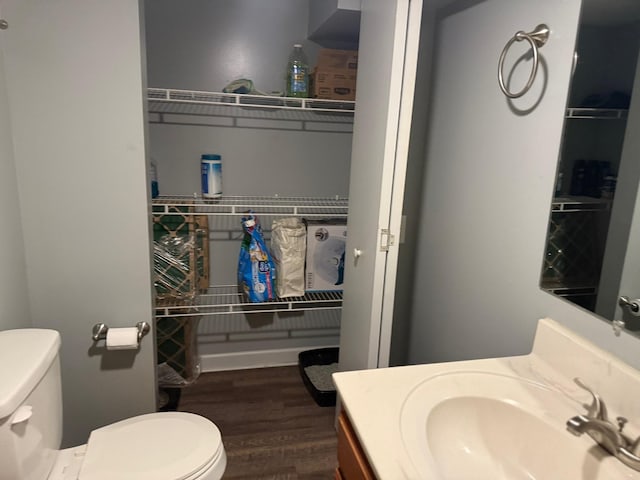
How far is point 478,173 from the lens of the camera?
1.50 metres

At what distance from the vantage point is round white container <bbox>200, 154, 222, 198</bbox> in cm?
217

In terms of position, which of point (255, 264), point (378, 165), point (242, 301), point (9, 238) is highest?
point (378, 165)

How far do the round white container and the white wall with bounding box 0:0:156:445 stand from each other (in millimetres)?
653

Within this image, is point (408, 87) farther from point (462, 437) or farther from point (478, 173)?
point (462, 437)

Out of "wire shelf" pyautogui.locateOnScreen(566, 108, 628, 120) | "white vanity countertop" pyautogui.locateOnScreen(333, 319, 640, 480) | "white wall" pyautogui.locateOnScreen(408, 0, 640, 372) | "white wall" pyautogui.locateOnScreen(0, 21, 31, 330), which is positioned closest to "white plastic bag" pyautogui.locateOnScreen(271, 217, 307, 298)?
"white wall" pyautogui.locateOnScreen(408, 0, 640, 372)

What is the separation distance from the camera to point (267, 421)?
2.18m

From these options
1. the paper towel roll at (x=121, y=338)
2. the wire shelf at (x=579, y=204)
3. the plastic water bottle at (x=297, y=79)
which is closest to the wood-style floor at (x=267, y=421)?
the paper towel roll at (x=121, y=338)

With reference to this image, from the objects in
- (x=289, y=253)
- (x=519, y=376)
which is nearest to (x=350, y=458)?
(x=519, y=376)

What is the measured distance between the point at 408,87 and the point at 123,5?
0.95m

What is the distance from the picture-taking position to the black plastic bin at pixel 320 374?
2.29 m

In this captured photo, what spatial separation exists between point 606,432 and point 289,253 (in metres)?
1.67

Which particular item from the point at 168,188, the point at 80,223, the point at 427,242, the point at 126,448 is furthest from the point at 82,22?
the point at 427,242

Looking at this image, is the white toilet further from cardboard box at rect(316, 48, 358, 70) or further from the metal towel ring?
cardboard box at rect(316, 48, 358, 70)

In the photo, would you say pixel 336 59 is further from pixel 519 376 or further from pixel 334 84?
pixel 519 376
